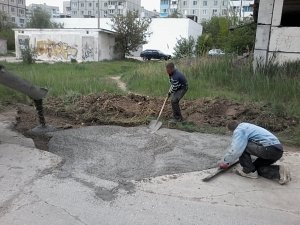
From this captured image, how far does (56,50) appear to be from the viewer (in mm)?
34031

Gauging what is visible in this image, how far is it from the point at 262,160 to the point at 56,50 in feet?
102

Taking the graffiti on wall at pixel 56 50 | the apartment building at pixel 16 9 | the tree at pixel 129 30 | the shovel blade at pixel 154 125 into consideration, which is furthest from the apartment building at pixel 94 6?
the shovel blade at pixel 154 125

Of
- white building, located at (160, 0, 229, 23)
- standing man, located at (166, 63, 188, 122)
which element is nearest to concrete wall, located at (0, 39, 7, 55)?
standing man, located at (166, 63, 188, 122)

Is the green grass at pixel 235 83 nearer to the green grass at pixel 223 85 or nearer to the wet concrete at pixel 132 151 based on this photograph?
the green grass at pixel 223 85

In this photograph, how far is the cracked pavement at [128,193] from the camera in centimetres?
432

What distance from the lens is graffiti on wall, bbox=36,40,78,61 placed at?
3369 cm

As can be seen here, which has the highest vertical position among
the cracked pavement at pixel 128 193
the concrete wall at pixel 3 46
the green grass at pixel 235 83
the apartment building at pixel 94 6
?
the apartment building at pixel 94 6

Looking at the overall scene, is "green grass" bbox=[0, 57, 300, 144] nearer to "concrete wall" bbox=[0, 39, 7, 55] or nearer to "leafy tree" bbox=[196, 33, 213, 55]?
"leafy tree" bbox=[196, 33, 213, 55]

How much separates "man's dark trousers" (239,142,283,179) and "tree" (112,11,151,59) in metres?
33.2

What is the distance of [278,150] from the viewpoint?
5453 millimetres

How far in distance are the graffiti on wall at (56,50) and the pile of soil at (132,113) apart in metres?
23.9

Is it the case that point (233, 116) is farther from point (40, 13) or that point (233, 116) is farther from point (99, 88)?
point (40, 13)

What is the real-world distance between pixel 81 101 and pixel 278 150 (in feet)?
21.0

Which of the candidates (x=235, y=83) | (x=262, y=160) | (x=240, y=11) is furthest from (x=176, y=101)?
(x=240, y=11)
